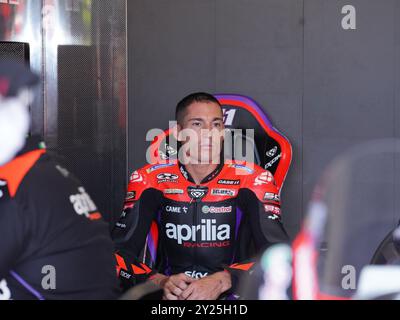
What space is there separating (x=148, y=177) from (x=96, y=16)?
177cm

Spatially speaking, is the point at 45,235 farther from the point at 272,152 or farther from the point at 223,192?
the point at 272,152

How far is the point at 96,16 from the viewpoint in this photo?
361 centimetres

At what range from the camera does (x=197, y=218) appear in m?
2.01

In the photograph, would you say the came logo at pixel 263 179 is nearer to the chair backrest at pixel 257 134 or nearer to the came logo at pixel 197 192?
the came logo at pixel 197 192

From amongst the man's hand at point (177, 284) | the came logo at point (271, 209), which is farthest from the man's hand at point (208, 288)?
the came logo at point (271, 209)

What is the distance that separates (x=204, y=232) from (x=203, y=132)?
302 mm

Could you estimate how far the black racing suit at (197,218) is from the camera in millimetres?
1978

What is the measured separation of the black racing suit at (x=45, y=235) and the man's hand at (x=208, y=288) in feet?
1.92

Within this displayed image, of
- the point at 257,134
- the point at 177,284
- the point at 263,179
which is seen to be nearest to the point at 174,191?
the point at 263,179

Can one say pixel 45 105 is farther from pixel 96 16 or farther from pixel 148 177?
pixel 148 177

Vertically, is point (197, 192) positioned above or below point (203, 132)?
below

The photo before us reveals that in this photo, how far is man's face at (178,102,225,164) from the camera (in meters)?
2.03
